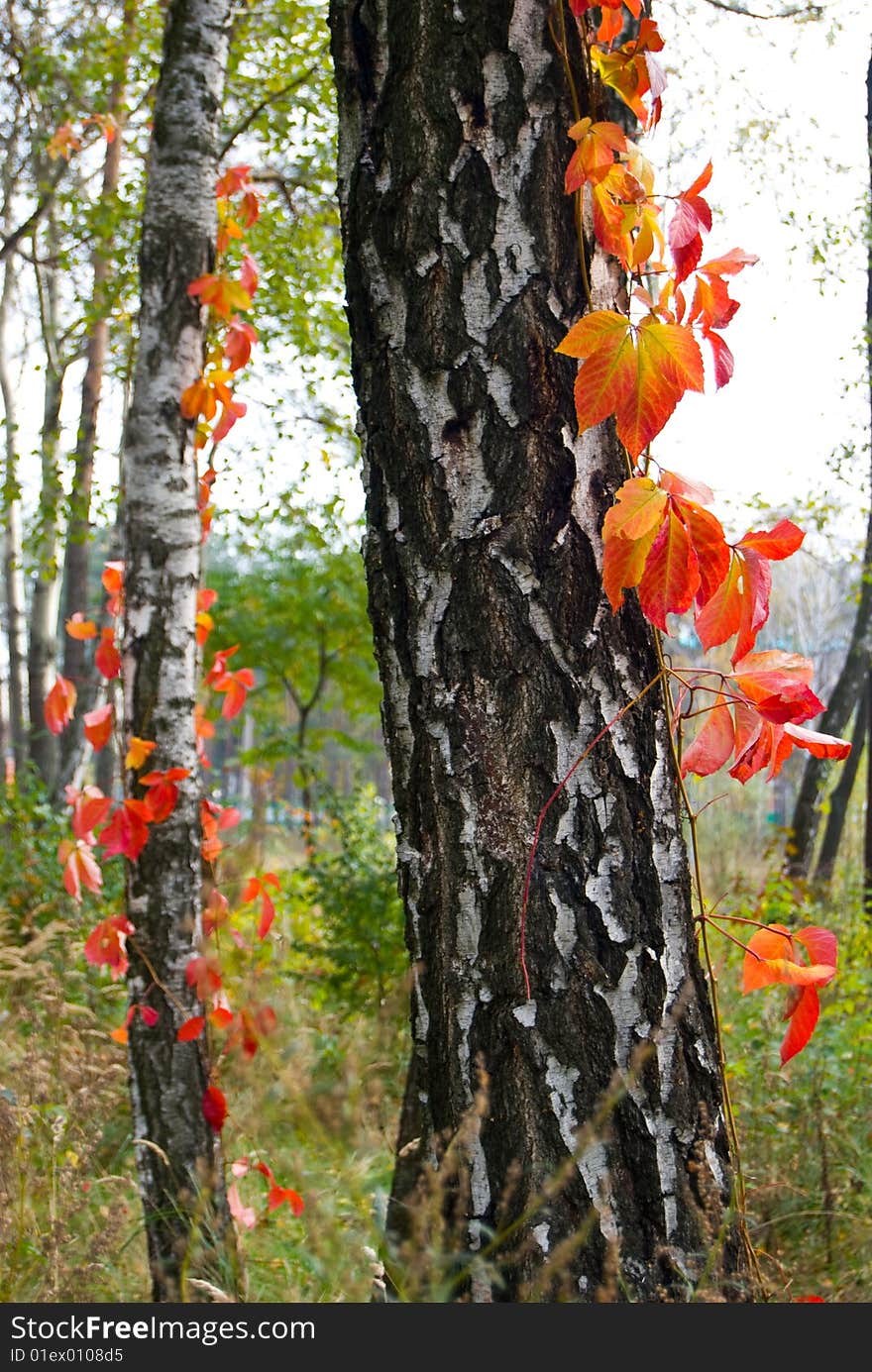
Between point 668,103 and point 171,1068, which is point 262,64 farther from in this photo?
point 171,1068

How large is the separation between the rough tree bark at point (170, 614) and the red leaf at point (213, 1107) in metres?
0.01

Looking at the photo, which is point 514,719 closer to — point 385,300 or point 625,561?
point 625,561

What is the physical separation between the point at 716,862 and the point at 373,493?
7653mm

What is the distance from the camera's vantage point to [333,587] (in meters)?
10.6

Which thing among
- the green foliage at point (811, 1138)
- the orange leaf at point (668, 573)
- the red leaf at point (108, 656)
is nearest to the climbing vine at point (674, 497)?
the orange leaf at point (668, 573)

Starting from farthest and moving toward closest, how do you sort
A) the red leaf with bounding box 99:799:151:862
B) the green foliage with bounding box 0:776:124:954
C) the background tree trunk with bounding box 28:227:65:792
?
1. the background tree trunk with bounding box 28:227:65:792
2. the green foliage with bounding box 0:776:124:954
3. the red leaf with bounding box 99:799:151:862

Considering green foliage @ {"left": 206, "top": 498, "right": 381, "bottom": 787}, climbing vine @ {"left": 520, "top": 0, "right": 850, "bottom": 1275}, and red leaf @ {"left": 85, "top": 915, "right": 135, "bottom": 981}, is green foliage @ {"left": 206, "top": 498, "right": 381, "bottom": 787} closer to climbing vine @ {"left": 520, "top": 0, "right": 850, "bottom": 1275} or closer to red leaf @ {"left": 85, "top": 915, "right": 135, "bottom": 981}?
red leaf @ {"left": 85, "top": 915, "right": 135, "bottom": 981}

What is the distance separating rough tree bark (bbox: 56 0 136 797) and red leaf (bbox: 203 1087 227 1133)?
425 centimetres

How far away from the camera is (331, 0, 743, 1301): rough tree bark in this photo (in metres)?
1.12

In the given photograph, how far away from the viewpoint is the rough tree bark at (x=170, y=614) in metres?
2.25

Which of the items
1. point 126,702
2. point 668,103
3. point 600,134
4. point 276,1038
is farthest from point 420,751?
point 668,103

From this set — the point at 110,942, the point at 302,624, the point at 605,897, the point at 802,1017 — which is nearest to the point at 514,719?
the point at 605,897

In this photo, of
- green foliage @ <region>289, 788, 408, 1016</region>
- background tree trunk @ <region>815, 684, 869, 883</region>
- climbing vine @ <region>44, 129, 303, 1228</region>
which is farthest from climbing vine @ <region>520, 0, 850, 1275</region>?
background tree trunk @ <region>815, 684, 869, 883</region>

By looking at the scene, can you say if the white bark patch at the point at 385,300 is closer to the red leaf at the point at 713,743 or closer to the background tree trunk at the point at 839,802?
the red leaf at the point at 713,743
